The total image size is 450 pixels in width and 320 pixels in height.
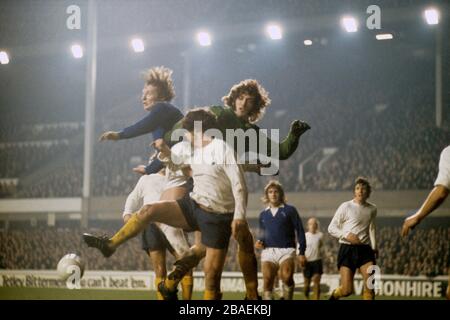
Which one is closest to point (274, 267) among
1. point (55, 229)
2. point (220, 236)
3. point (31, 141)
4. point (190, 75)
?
point (220, 236)

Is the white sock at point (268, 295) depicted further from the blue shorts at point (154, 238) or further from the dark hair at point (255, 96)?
the dark hair at point (255, 96)

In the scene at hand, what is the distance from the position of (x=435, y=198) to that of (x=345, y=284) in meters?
2.90

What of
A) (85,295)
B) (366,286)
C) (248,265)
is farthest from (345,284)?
(85,295)

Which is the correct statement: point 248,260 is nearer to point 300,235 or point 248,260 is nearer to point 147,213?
point 147,213

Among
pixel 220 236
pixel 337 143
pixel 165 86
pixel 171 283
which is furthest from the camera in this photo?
pixel 337 143

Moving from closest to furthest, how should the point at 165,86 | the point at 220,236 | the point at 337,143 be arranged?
the point at 220,236 < the point at 165,86 < the point at 337,143

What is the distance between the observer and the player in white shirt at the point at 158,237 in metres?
9.55

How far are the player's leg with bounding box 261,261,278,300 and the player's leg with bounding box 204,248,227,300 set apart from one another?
1.18m

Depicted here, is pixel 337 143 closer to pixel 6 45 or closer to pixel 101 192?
pixel 101 192

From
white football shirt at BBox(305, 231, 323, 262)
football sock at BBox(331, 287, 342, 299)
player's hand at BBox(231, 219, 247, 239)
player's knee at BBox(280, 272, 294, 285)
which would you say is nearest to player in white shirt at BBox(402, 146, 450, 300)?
player's hand at BBox(231, 219, 247, 239)

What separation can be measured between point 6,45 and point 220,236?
23.0 ft

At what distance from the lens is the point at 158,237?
9.55m
